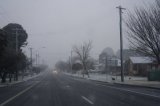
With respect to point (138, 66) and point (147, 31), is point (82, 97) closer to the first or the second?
point (147, 31)

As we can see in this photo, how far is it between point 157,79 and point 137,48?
43.4ft

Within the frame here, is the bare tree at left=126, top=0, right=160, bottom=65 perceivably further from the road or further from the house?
the house

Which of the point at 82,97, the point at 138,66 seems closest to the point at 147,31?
the point at 82,97

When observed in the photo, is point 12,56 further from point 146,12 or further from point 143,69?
point 143,69

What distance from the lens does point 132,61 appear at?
7831 cm

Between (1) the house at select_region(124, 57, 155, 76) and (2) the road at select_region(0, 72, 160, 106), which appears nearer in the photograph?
(2) the road at select_region(0, 72, 160, 106)

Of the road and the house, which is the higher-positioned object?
the house

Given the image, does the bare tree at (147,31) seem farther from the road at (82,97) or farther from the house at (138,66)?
the house at (138,66)

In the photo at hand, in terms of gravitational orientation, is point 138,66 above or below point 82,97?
above

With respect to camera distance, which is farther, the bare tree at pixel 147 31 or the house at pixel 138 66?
the house at pixel 138 66

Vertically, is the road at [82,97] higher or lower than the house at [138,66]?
lower

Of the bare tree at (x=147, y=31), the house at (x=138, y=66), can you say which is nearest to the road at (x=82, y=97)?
the bare tree at (x=147, y=31)

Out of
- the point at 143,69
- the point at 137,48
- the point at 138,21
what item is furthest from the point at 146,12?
the point at 143,69

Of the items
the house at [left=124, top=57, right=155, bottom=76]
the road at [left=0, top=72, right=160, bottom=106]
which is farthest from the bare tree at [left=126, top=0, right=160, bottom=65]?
the house at [left=124, top=57, right=155, bottom=76]
